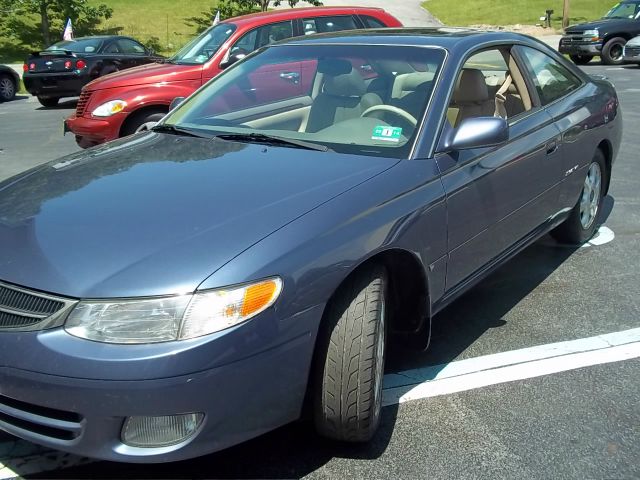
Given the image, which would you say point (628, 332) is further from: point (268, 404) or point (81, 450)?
point (81, 450)

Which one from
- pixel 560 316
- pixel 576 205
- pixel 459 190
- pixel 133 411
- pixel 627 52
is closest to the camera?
pixel 133 411

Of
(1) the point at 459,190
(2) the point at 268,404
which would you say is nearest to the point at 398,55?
(1) the point at 459,190

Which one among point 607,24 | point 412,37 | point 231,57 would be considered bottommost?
point 607,24

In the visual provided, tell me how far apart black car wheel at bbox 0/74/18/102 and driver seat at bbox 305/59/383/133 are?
14.6m

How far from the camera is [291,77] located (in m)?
4.26

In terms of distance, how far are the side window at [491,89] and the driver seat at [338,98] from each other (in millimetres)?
527

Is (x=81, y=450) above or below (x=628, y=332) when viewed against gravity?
above

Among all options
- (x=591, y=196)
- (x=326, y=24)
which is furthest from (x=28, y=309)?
(x=326, y=24)

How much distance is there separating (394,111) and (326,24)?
6298 mm

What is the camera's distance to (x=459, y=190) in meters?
3.37

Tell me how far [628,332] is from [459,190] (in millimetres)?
1380

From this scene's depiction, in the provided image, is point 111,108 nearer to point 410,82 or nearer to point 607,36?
point 410,82

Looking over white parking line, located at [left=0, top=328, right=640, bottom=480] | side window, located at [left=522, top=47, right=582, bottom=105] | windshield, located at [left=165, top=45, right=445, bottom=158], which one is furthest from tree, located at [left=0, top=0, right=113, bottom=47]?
white parking line, located at [left=0, top=328, right=640, bottom=480]

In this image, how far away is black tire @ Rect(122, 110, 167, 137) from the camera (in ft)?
26.9
